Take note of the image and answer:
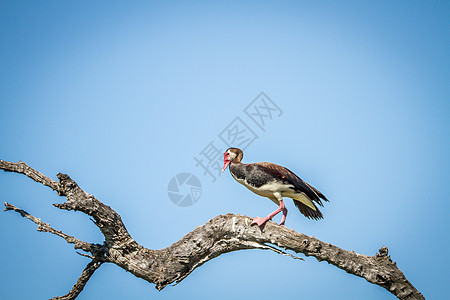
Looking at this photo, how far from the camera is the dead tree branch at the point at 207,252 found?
22.6ft

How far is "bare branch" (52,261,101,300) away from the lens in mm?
6957

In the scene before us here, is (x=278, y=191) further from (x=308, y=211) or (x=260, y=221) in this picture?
(x=308, y=211)

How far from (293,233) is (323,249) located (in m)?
0.57

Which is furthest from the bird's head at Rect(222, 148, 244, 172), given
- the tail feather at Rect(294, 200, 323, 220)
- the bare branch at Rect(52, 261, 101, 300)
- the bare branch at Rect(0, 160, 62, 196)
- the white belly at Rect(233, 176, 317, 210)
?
the bare branch at Rect(0, 160, 62, 196)

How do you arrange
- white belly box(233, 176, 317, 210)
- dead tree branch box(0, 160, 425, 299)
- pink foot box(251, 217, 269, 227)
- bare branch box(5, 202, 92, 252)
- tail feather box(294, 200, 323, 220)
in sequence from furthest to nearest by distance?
tail feather box(294, 200, 323, 220)
white belly box(233, 176, 317, 210)
pink foot box(251, 217, 269, 227)
dead tree branch box(0, 160, 425, 299)
bare branch box(5, 202, 92, 252)

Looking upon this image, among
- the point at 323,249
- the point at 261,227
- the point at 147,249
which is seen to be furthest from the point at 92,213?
the point at 323,249

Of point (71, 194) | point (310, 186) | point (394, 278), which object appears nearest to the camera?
point (71, 194)

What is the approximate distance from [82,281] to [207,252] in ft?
7.16

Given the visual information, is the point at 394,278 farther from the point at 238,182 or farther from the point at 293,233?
the point at 238,182

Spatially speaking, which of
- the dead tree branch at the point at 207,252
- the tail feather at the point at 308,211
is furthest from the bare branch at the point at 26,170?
the tail feather at the point at 308,211

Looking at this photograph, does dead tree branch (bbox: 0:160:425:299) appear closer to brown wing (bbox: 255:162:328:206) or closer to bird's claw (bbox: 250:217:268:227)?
bird's claw (bbox: 250:217:268:227)

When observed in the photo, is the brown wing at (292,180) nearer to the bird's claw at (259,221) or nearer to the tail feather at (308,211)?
the tail feather at (308,211)

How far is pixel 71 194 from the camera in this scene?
255 inches

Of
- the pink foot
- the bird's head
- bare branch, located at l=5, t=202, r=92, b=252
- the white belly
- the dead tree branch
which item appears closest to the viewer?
bare branch, located at l=5, t=202, r=92, b=252
